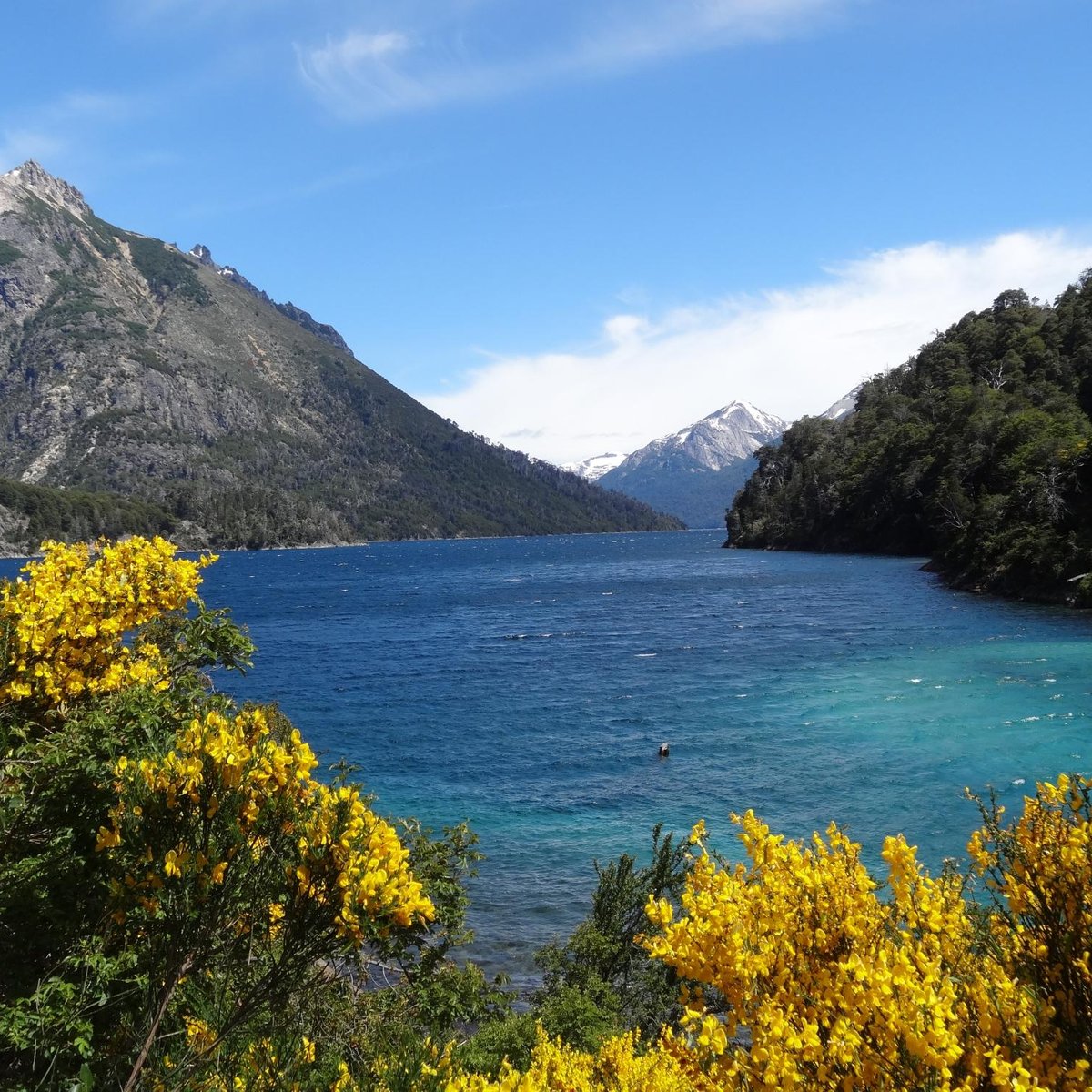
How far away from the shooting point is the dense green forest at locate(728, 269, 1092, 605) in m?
71.7

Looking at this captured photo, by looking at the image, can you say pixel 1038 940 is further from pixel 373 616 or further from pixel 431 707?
pixel 373 616

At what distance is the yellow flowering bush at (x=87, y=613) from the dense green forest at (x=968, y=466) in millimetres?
67846

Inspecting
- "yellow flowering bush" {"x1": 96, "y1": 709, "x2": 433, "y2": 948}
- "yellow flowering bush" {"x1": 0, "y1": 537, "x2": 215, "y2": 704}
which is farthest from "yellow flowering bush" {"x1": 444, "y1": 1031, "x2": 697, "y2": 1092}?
"yellow flowering bush" {"x1": 0, "y1": 537, "x2": 215, "y2": 704}

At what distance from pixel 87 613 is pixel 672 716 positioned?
3339 cm

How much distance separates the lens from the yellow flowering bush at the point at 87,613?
27.2ft

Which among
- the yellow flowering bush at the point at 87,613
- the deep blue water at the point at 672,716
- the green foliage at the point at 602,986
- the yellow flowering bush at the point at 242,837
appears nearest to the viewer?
the yellow flowering bush at the point at 242,837

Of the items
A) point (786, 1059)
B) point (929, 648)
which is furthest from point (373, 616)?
point (786, 1059)

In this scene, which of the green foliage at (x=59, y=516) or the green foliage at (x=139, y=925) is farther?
the green foliage at (x=59, y=516)

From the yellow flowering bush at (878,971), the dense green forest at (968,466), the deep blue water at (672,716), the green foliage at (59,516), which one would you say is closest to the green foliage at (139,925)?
the yellow flowering bush at (878,971)

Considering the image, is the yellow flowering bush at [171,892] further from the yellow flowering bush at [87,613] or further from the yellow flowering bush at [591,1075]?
the yellow flowering bush at [591,1075]

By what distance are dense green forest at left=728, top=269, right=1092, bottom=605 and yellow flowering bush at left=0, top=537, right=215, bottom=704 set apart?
223 feet

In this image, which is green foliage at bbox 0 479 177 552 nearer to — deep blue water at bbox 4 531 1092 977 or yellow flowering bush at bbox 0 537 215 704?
deep blue water at bbox 4 531 1092 977

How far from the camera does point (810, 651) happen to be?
173 ft

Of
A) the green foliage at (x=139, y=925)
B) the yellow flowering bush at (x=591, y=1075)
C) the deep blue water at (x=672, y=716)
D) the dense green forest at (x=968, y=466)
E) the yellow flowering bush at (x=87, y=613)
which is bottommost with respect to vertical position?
the deep blue water at (x=672, y=716)
